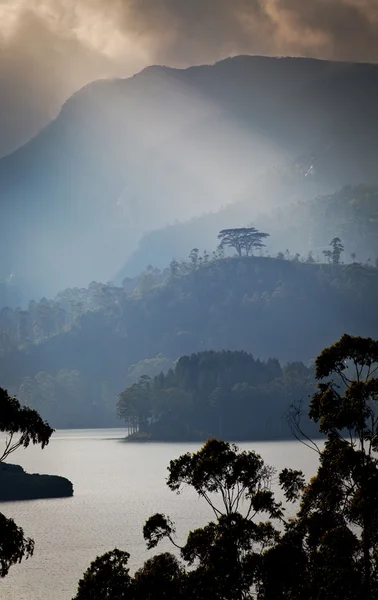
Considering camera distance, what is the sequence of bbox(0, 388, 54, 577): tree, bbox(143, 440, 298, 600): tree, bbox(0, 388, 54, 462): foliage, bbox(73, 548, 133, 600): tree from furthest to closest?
bbox(143, 440, 298, 600): tree, bbox(73, 548, 133, 600): tree, bbox(0, 388, 54, 462): foliage, bbox(0, 388, 54, 577): tree

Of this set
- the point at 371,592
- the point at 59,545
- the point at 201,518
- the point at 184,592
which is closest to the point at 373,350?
the point at 371,592

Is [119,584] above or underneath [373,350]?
underneath

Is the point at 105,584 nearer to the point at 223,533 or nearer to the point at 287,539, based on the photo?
the point at 223,533

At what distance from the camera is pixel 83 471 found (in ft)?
623

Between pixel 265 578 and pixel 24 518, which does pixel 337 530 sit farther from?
pixel 24 518

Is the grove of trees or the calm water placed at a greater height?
the grove of trees

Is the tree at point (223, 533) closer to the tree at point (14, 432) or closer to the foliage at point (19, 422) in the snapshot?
the tree at point (14, 432)

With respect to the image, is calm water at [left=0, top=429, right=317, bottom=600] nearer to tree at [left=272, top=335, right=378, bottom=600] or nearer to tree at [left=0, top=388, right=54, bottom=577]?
tree at [left=272, top=335, right=378, bottom=600]

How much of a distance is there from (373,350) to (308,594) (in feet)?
44.2

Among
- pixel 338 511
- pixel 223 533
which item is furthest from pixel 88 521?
pixel 223 533

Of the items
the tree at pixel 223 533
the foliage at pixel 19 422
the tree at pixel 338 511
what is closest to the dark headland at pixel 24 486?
the tree at pixel 223 533

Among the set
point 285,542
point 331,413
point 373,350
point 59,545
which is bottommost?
point 59,545

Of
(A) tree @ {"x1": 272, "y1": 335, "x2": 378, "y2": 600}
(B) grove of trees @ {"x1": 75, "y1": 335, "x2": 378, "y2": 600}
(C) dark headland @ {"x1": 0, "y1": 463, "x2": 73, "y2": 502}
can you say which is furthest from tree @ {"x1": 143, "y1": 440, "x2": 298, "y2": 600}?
(C) dark headland @ {"x1": 0, "y1": 463, "x2": 73, "y2": 502}

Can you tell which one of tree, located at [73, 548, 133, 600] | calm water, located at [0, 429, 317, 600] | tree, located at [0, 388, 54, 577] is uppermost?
tree, located at [0, 388, 54, 577]
